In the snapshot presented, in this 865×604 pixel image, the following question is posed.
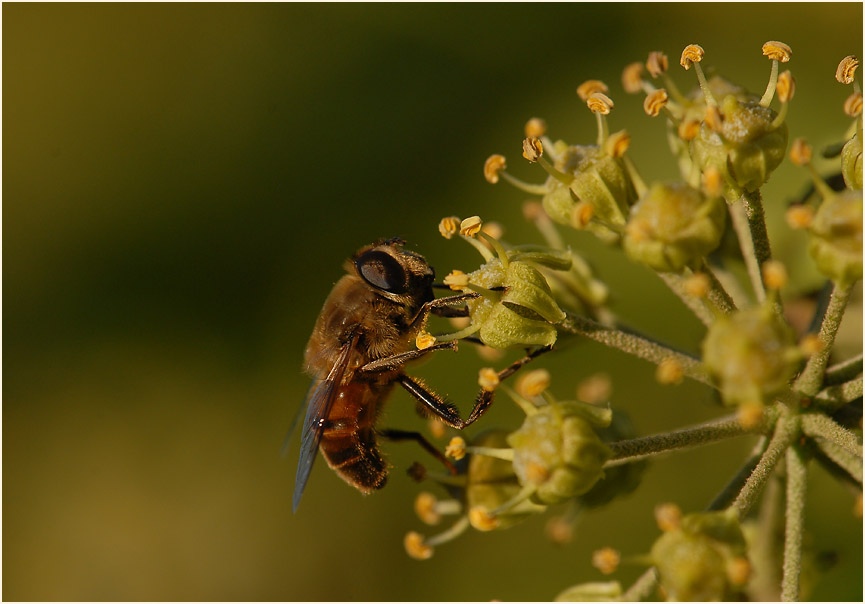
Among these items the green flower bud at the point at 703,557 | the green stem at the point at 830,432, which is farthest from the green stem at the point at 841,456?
the green flower bud at the point at 703,557

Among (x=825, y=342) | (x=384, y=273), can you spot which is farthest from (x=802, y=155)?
(x=384, y=273)

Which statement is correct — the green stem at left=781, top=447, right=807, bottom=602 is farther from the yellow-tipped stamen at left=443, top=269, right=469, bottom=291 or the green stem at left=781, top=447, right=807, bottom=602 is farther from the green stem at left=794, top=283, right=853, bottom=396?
the yellow-tipped stamen at left=443, top=269, right=469, bottom=291

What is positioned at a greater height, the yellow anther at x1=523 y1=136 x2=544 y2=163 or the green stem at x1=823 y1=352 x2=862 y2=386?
the yellow anther at x1=523 y1=136 x2=544 y2=163

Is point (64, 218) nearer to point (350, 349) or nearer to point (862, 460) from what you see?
point (350, 349)

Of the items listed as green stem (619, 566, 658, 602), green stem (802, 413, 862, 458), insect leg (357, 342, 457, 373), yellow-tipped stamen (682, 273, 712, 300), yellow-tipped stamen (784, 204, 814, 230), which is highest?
yellow-tipped stamen (784, 204, 814, 230)

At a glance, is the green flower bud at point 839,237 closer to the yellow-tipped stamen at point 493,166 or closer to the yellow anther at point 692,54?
the yellow anther at point 692,54

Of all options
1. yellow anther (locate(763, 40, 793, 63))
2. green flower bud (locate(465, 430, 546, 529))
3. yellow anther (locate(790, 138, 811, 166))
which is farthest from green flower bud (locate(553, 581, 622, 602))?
yellow anther (locate(763, 40, 793, 63))
